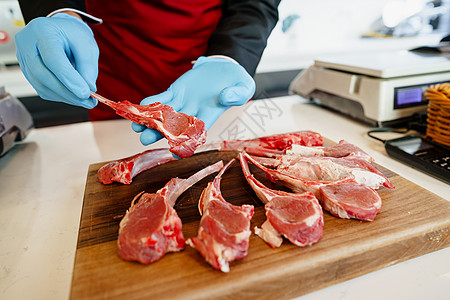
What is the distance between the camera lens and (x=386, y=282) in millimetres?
1113

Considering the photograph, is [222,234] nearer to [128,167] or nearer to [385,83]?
[128,167]

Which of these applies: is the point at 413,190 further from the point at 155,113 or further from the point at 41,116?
the point at 41,116

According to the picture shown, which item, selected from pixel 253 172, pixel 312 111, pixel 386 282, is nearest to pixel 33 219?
pixel 253 172

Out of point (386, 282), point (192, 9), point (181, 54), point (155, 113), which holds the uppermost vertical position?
point (192, 9)

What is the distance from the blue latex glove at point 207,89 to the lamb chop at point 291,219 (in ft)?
2.13

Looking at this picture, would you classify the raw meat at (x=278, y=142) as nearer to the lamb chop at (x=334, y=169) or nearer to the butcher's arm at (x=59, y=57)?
the lamb chop at (x=334, y=169)

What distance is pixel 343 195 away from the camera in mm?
1317

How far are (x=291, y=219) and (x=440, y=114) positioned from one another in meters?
1.35

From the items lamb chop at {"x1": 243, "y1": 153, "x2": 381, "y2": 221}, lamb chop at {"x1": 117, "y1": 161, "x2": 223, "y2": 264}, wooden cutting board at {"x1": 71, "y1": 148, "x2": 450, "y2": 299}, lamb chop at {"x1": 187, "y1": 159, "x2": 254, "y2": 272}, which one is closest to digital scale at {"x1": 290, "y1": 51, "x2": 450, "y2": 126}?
wooden cutting board at {"x1": 71, "y1": 148, "x2": 450, "y2": 299}

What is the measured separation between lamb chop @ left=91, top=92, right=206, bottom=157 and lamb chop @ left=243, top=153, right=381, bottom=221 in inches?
18.3

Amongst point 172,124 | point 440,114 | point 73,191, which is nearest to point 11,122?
point 73,191

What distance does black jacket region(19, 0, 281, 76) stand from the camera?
2.05 m

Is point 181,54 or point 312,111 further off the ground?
point 181,54

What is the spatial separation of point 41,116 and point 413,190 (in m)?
4.56
